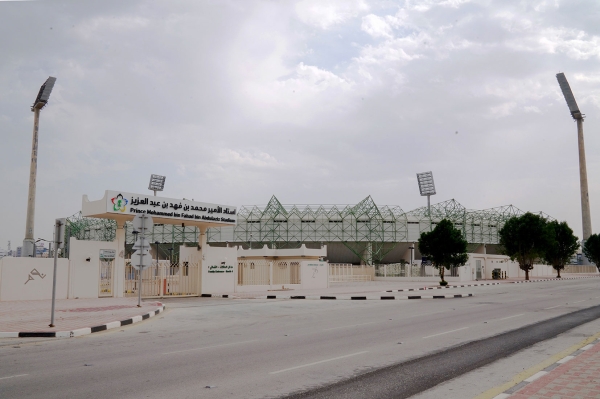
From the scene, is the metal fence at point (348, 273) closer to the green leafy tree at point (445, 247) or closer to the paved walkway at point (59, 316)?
the green leafy tree at point (445, 247)

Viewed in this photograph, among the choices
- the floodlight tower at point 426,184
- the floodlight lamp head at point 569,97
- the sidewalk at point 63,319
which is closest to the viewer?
the sidewalk at point 63,319

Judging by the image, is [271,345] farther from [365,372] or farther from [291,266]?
[291,266]

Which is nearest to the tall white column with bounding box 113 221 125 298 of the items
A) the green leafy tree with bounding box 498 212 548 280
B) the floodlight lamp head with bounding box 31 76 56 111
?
the floodlight lamp head with bounding box 31 76 56 111

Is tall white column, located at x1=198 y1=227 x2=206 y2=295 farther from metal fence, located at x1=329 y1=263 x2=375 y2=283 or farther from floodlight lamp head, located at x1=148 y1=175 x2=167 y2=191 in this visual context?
floodlight lamp head, located at x1=148 y1=175 x2=167 y2=191

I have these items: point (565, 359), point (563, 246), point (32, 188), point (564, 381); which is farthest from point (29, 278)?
point (563, 246)

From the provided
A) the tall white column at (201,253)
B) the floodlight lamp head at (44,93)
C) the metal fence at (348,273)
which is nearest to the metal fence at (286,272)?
the tall white column at (201,253)

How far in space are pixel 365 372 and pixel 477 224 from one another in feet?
288

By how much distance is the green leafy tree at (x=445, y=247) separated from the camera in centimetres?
4609

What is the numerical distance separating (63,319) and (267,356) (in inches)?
341

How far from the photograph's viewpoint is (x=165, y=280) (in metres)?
28.0

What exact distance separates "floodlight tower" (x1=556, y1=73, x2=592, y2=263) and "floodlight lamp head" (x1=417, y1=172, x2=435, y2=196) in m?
26.1

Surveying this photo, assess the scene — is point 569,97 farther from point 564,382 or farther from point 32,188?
point 564,382

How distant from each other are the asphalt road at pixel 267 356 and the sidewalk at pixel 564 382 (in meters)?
1.14

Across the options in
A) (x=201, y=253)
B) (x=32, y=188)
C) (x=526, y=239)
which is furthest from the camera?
(x=526, y=239)
